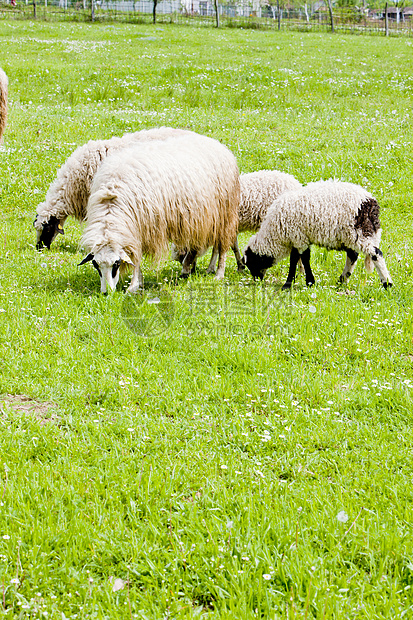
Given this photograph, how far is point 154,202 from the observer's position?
6.34 m

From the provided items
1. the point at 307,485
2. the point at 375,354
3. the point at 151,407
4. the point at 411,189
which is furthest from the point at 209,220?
the point at 411,189

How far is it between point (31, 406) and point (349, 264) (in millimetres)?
4217

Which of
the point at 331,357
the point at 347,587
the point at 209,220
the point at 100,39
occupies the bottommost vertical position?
the point at 347,587

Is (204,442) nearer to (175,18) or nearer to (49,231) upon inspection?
(49,231)

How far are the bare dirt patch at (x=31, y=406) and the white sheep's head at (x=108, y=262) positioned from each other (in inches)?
78.1

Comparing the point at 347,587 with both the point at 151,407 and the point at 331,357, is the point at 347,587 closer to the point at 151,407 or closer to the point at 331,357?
the point at 151,407

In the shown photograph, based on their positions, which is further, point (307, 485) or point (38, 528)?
point (307, 485)

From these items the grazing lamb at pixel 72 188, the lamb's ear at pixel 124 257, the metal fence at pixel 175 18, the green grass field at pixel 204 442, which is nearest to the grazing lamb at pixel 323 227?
the green grass field at pixel 204 442

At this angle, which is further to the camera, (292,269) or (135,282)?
(292,269)

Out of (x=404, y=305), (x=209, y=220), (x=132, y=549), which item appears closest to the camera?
(x=132, y=549)

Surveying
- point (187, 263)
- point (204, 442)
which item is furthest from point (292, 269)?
point (204, 442)

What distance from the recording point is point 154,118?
46.9ft

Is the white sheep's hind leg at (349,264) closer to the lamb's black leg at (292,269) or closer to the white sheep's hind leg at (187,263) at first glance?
the lamb's black leg at (292,269)

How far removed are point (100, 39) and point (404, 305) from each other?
89.4 ft
